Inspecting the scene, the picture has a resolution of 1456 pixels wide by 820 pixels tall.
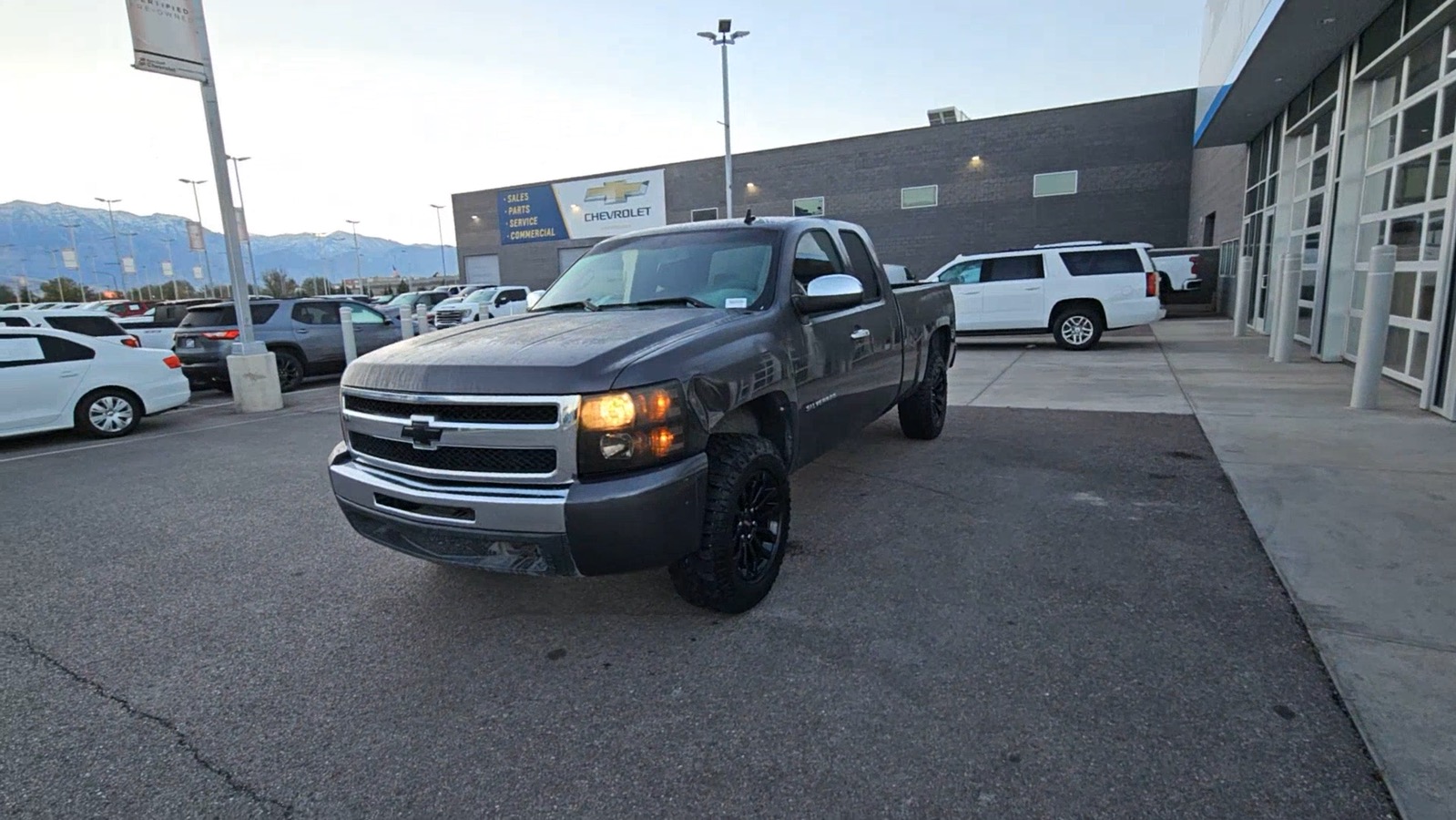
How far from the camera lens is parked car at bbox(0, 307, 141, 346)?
11062 mm

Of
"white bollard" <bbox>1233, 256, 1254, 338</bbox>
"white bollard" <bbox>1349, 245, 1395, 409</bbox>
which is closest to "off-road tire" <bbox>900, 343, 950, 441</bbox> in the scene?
"white bollard" <bbox>1349, 245, 1395, 409</bbox>

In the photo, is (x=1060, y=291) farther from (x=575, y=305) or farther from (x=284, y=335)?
(x=284, y=335)

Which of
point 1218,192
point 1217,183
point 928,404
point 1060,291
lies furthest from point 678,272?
point 1217,183

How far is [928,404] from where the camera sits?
6402mm

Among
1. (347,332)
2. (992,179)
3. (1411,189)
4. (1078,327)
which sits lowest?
(1078,327)

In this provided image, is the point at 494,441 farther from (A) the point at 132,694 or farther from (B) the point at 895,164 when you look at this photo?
(B) the point at 895,164

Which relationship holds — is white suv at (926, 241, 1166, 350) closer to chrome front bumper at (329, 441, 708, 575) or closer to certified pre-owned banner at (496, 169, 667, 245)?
chrome front bumper at (329, 441, 708, 575)

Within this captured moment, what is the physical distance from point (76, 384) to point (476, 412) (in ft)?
27.3

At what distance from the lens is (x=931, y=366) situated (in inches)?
254

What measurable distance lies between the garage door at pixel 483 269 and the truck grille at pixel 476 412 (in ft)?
132

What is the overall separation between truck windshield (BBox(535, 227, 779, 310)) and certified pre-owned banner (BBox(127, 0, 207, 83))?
27.1 ft

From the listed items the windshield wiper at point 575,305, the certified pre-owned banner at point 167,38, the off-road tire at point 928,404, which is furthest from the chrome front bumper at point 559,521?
the certified pre-owned banner at point 167,38

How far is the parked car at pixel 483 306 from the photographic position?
69.2 ft

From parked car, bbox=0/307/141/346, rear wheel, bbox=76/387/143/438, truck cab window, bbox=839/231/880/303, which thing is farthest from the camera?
parked car, bbox=0/307/141/346
